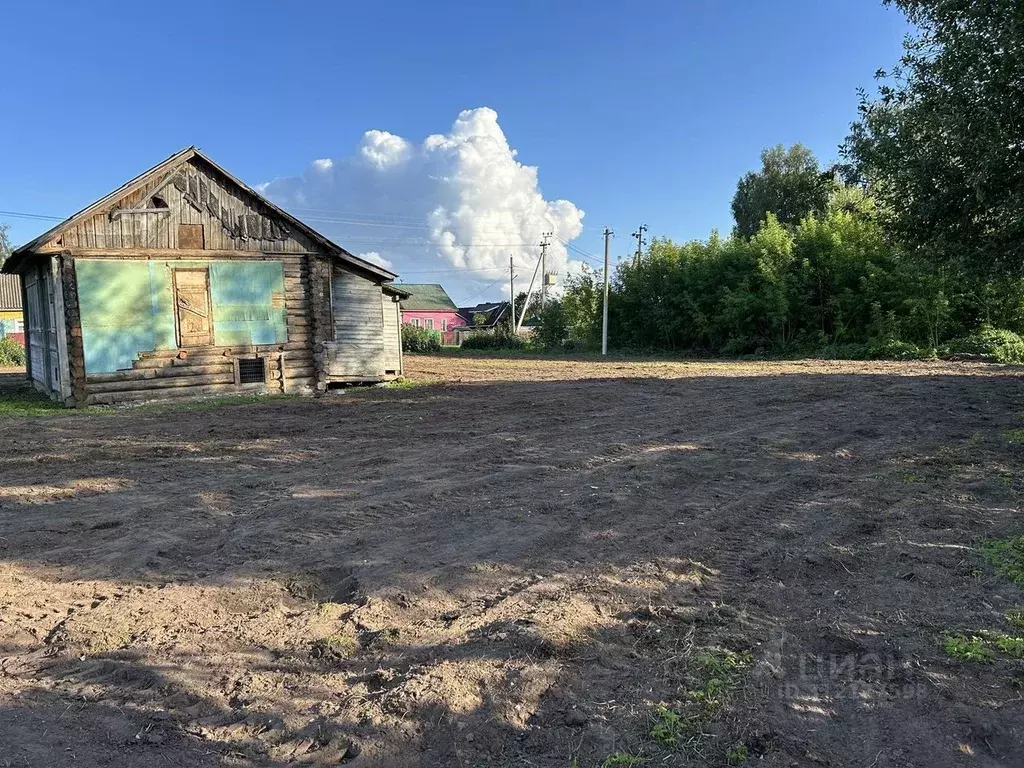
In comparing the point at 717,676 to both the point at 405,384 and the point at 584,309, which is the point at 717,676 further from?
the point at 584,309

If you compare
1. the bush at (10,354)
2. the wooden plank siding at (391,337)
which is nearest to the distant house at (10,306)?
the bush at (10,354)

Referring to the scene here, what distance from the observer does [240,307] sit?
15320 mm

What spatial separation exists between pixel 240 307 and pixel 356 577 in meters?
12.3

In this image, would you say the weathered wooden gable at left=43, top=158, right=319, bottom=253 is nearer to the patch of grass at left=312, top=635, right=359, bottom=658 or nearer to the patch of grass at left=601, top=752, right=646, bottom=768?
the patch of grass at left=312, top=635, right=359, bottom=658

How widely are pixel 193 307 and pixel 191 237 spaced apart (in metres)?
1.53

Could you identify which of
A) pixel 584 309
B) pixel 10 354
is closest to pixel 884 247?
pixel 584 309

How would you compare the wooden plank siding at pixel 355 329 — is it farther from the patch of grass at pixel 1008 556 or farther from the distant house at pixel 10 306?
the distant house at pixel 10 306

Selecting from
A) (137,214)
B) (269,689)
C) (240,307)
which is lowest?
(269,689)

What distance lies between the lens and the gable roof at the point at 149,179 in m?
13.1

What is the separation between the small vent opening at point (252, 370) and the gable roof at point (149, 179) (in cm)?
324

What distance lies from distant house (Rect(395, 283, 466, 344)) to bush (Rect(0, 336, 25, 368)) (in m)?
38.2

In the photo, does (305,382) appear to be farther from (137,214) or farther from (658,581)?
(658,581)

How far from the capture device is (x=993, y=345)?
74.0 feet

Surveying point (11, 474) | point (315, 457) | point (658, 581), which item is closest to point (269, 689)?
point (658, 581)
